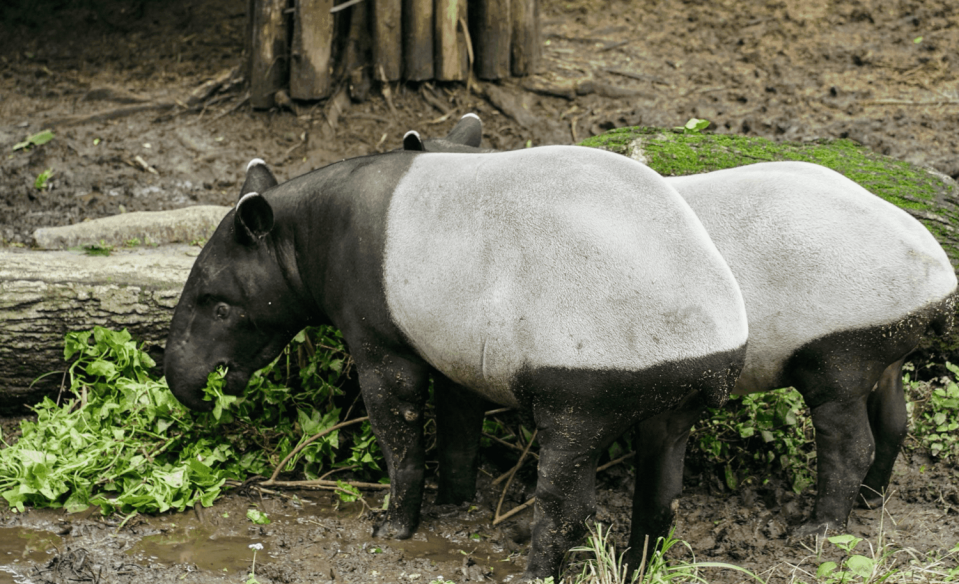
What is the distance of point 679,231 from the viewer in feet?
11.1

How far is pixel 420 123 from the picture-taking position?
825cm

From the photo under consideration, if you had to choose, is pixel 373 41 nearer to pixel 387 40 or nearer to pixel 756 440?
pixel 387 40

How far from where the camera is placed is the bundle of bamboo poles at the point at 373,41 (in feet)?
26.1

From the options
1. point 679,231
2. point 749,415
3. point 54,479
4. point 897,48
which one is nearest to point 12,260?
point 54,479

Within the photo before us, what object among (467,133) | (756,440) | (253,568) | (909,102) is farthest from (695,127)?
(253,568)

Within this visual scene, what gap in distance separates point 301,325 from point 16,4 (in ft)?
27.7

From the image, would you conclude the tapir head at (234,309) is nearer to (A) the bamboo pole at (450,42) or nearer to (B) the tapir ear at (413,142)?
(B) the tapir ear at (413,142)

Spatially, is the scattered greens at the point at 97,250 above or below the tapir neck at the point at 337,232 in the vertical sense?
below

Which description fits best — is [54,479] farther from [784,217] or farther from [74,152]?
[74,152]

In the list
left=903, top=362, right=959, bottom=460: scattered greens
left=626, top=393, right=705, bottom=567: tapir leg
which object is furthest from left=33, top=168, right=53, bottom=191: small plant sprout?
left=903, top=362, right=959, bottom=460: scattered greens

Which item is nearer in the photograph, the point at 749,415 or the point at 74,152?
the point at 749,415

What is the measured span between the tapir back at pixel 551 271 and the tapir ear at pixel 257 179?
973 millimetres

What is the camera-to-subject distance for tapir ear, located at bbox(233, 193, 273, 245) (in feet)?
13.4

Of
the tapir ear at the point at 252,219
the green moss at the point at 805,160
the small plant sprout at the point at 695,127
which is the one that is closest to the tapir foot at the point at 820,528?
the green moss at the point at 805,160
